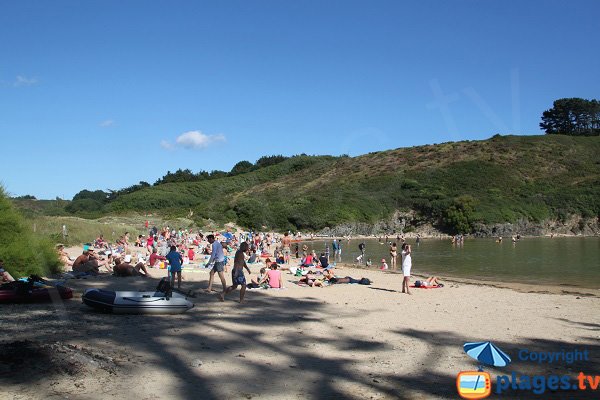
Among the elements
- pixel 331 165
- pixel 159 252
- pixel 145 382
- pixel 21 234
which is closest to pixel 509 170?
pixel 331 165

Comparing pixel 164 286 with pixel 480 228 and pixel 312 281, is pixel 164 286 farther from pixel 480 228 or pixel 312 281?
pixel 480 228

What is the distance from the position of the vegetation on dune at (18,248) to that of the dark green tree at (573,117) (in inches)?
3847

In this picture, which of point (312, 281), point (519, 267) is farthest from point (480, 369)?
point (519, 267)

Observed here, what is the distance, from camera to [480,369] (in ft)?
16.9

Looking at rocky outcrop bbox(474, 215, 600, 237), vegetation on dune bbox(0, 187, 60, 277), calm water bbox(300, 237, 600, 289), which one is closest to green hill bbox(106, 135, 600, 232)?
rocky outcrop bbox(474, 215, 600, 237)

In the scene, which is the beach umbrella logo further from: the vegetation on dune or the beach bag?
the vegetation on dune

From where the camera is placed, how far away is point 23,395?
Result: 201 inches

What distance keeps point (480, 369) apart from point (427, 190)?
63.9 m

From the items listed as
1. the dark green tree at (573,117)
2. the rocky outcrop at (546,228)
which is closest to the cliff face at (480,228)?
the rocky outcrop at (546,228)

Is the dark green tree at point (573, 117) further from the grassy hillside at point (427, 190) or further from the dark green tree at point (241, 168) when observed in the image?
the dark green tree at point (241, 168)

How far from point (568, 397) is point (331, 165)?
8433cm

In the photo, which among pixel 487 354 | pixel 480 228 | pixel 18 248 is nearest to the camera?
pixel 487 354

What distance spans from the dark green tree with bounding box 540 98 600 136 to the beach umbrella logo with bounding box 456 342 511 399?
3955 inches

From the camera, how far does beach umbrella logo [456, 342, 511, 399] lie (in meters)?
4.64
